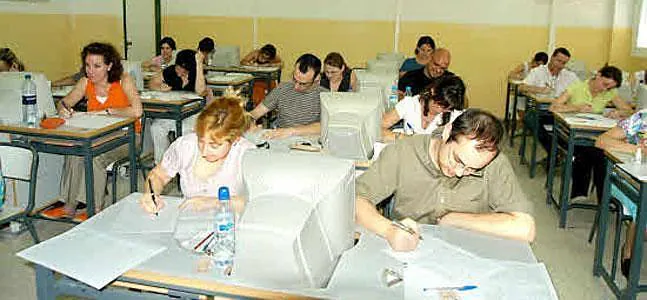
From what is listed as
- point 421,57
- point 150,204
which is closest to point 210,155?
point 150,204

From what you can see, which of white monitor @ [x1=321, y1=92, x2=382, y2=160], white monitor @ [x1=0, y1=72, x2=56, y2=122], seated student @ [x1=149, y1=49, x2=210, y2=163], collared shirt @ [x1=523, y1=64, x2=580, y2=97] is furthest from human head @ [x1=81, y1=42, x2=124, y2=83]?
collared shirt @ [x1=523, y1=64, x2=580, y2=97]

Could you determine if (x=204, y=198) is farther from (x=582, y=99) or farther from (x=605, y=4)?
(x=605, y=4)

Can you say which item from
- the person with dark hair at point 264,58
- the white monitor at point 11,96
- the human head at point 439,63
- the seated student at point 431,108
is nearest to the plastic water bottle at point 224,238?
the seated student at point 431,108

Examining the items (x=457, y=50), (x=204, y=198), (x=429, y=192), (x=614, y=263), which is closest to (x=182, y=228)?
(x=204, y=198)

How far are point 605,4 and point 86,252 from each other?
7968 millimetres

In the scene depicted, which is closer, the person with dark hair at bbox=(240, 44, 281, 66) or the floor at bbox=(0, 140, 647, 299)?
the floor at bbox=(0, 140, 647, 299)

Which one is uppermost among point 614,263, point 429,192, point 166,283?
point 429,192

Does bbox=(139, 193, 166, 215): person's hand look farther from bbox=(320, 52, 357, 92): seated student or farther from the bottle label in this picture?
bbox=(320, 52, 357, 92): seated student

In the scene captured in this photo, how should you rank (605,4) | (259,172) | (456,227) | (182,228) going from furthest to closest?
1. (605,4)
2. (456,227)
3. (182,228)
4. (259,172)

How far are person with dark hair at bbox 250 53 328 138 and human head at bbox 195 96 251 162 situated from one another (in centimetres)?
175

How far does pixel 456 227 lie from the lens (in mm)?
2178

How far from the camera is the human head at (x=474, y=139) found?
1902 mm

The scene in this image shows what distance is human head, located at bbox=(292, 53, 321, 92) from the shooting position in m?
4.20

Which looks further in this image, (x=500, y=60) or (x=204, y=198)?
(x=500, y=60)
